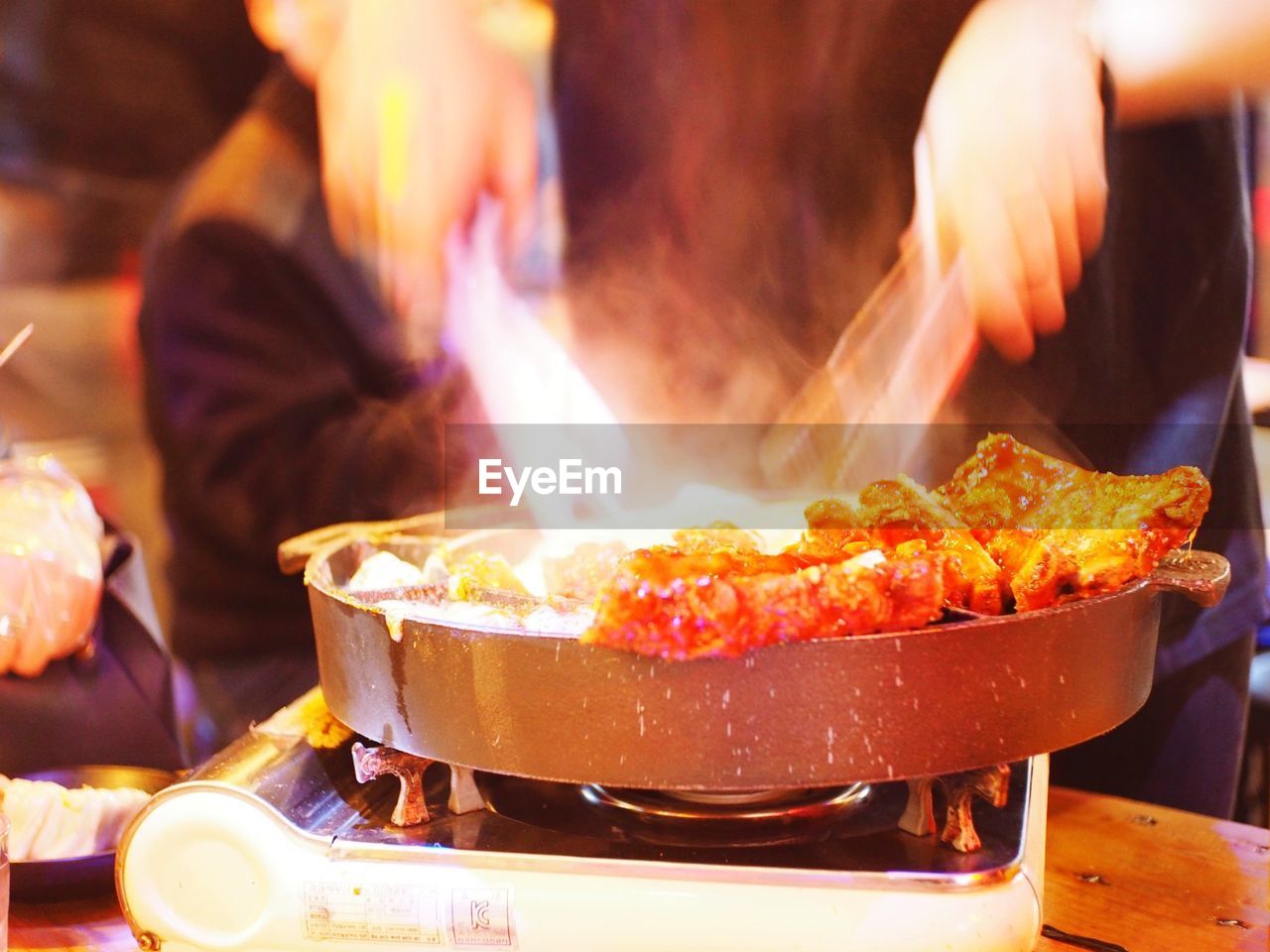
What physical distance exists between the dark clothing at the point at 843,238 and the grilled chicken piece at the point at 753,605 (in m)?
0.72

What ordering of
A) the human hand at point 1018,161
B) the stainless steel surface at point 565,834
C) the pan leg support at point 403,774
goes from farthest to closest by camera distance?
the human hand at point 1018,161, the pan leg support at point 403,774, the stainless steel surface at point 565,834

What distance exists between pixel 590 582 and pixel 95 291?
1.23 m

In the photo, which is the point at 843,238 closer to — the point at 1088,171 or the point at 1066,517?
the point at 1088,171

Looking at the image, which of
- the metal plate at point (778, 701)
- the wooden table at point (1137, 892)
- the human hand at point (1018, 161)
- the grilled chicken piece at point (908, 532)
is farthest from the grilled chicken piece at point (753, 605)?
the human hand at point (1018, 161)

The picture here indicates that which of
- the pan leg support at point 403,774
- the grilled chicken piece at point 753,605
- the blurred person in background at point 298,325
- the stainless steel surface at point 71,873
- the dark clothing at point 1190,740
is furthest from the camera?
the blurred person in background at point 298,325

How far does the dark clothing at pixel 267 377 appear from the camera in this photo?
1.98 metres

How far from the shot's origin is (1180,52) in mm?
1572

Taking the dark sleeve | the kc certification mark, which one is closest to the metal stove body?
the kc certification mark

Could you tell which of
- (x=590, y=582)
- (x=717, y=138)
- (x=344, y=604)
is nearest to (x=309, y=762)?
(x=344, y=604)

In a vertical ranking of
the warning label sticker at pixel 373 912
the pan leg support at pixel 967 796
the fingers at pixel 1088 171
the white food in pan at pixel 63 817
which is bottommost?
the white food in pan at pixel 63 817

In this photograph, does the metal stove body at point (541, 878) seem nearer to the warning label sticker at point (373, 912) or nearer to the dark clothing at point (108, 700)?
the warning label sticker at point (373, 912)

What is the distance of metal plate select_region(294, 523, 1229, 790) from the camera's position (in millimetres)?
1009

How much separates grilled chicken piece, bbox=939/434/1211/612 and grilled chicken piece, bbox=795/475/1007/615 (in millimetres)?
33

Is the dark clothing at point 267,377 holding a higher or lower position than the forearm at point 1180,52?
lower
